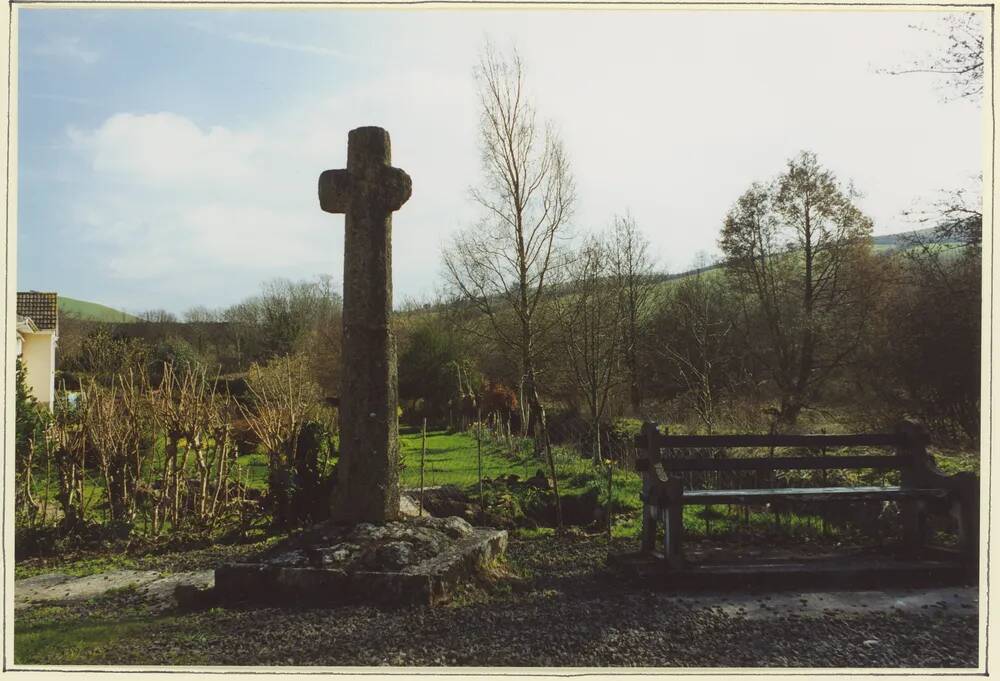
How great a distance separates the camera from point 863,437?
7.29m

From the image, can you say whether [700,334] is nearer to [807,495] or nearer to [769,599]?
[807,495]

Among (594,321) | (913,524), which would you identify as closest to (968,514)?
(913,524)

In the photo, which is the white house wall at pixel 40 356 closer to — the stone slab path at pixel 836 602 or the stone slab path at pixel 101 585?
the stone slab path at pixel 101 585

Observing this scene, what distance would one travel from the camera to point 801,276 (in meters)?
20.4

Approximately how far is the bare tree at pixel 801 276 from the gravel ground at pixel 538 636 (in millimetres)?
12990

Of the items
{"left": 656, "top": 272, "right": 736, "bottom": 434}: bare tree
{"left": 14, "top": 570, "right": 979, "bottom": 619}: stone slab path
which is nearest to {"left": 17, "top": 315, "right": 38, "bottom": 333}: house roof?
{"left": 14, "top": 570, "right": 979, "bottom": 619}: stone slab path

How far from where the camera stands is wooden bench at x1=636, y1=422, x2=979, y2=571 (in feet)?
21.0

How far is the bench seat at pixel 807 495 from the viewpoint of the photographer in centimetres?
641

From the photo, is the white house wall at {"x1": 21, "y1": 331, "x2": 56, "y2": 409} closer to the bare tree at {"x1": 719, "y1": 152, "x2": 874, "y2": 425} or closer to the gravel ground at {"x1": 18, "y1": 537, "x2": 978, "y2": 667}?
the gravel ground at {"x1": 18, "y1": 537, "x2": 978, "y2": 667}

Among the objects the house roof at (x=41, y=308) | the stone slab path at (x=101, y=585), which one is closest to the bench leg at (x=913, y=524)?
the stone slab path at (x=101, y=585)

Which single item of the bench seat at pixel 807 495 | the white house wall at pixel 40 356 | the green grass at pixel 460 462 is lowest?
the green grass at pixel 460 462

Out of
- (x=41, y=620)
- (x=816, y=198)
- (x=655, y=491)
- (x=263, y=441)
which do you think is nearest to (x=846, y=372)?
(x=816, y=198)

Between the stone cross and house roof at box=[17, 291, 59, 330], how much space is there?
52.9 ft

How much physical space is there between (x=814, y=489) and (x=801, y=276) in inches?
596
